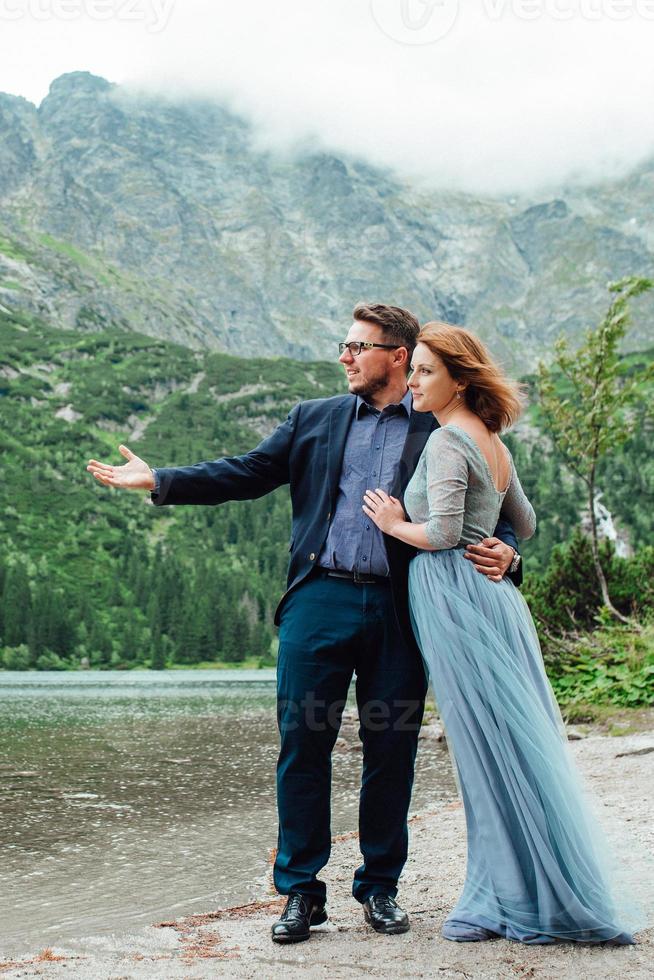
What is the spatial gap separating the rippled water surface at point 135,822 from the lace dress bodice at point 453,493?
3093 mm

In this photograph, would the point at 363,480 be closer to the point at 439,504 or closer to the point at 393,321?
the point at 439,504

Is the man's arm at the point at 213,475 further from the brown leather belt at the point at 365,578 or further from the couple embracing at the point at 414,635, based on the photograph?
the brown leather belt at the point at 365,578

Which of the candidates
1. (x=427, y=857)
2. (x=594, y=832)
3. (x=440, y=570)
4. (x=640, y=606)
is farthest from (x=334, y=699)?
(x=640, y=606)

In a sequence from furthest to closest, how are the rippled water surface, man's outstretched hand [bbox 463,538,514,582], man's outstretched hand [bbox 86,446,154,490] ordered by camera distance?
the rippled water surface, man's outstretched hand [bbox 86,446,154,490], man's outstretched hand [bbox 463,538,514,582]

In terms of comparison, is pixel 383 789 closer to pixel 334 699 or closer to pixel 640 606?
pixel 334 699

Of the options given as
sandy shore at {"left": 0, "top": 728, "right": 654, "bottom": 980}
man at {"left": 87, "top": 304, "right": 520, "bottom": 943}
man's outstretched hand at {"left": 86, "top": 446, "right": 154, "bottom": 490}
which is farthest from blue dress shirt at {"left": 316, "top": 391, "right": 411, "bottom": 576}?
sandy shore at {"left": 0, "top": 728, "right": 654, "bottom": 980}

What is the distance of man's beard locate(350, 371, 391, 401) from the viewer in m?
5.04

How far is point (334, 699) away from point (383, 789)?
490mm

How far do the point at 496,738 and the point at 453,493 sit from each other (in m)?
1.09

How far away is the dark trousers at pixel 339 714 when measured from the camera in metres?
4.61

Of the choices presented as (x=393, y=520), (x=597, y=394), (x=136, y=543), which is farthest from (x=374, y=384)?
(x=136, y=543)

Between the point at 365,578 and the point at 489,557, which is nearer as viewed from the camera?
the point at 489,557

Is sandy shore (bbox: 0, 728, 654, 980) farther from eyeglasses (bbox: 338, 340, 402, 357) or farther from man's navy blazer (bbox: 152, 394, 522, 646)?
eyeglasses (bbox: 338, 340, 402, 357)

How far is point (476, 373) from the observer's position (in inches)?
185
